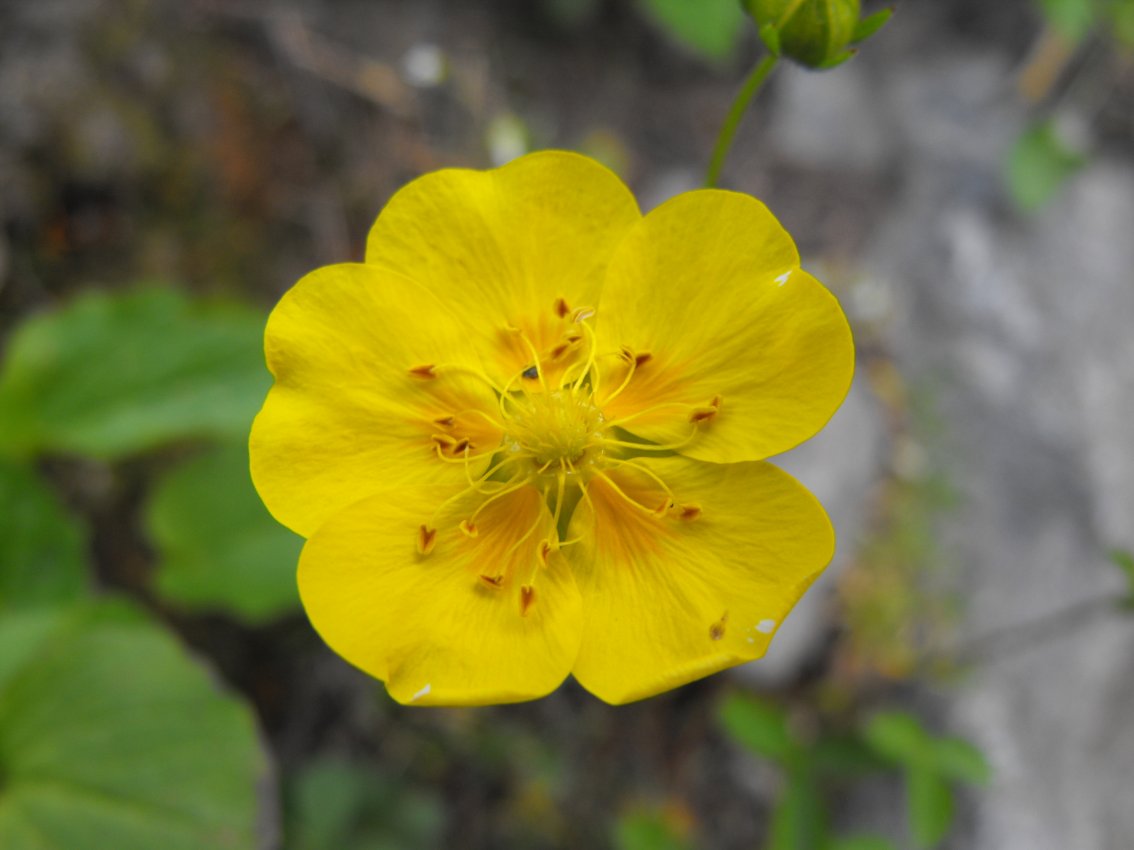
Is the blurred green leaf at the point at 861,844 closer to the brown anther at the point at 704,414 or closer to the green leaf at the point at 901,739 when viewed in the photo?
the green leaf at the point at 901,739

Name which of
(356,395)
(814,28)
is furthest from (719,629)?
(814,28)

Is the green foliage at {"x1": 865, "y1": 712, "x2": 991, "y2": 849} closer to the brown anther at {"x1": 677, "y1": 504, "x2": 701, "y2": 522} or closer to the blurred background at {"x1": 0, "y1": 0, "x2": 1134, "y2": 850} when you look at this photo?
the blurred background at {"x1": 0, "y1": 0, "x2": 1134, "y2": 850}

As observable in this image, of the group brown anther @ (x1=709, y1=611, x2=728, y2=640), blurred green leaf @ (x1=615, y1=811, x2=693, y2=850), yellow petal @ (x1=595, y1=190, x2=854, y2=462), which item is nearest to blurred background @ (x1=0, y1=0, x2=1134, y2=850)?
blurred green leaf @ (x1=615, y1=811, x2=693, y2=850)

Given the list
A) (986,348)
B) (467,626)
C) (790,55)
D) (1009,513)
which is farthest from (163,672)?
(986,348)

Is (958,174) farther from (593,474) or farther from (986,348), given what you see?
(593,474)

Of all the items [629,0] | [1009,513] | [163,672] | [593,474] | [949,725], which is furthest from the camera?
[629,0]

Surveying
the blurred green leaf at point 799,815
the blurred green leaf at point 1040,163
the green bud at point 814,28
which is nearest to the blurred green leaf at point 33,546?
the blurred green leaf at point 799,815
